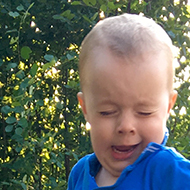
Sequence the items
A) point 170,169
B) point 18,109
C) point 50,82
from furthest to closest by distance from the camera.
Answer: point 50,82 < point 18,109 < point 170,169

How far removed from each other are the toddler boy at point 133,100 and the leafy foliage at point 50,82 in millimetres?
988

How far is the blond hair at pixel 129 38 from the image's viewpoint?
→ 1162 millimetres

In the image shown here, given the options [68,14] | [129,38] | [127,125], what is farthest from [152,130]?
[68,14]

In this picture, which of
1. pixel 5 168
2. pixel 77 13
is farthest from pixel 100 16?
pixel 5 168

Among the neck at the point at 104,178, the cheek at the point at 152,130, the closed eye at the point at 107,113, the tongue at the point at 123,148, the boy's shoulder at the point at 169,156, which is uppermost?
the closed eye at the point at 107,113

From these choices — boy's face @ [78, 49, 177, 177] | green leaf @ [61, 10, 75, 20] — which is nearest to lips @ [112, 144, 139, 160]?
boy's face @ [78, 49, 177, 177]

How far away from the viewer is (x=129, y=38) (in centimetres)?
117

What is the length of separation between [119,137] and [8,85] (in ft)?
5.05

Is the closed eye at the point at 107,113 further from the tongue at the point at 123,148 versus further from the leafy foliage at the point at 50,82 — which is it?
the leafy foliage at the point at 50,82

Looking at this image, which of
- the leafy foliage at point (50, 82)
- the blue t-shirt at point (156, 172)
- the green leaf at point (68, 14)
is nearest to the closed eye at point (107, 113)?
the blue t-shirt at point (156, 172)

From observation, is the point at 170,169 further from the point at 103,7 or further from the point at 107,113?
the point at 103,7

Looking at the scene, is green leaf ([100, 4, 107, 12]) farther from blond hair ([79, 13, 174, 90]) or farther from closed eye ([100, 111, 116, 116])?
closed eye ([100, 111, 116, 116])

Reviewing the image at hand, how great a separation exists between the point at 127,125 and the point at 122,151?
10 cm

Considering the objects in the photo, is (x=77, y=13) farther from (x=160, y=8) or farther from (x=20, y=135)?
(x=20, y=135)
